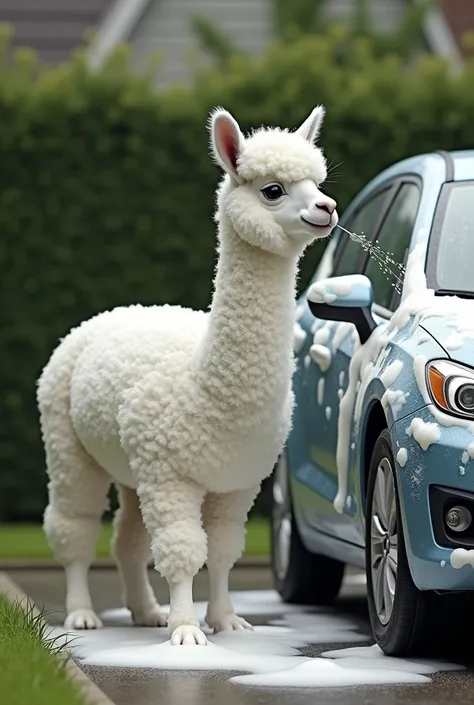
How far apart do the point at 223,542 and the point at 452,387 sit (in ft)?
5.24

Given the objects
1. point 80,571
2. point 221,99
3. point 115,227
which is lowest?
point 80,571

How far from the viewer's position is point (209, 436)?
22.9 ft

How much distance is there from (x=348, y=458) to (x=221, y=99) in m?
5.63

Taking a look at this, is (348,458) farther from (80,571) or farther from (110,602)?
(110,602)

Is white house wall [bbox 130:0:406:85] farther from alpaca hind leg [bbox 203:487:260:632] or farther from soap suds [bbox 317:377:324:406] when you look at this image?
alpaca hind leg [bbox 203:487:260:632]

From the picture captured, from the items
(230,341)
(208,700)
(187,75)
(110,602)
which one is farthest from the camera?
(187,75)

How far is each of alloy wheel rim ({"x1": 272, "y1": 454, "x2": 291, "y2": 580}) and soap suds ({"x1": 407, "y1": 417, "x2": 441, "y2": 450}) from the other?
2.63 metres

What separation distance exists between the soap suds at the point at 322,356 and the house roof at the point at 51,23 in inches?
405

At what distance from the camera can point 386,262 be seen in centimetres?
752

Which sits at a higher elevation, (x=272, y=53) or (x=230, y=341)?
(x=272, y=53)

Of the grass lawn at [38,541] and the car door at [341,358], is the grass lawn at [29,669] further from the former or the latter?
the grass lawn at [38,541]

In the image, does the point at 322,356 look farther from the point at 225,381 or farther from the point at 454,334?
the point at 454,334

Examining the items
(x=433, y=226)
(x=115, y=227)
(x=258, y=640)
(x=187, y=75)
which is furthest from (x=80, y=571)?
(x=187, y=75)

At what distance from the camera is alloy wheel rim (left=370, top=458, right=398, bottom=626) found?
6.61 metres
